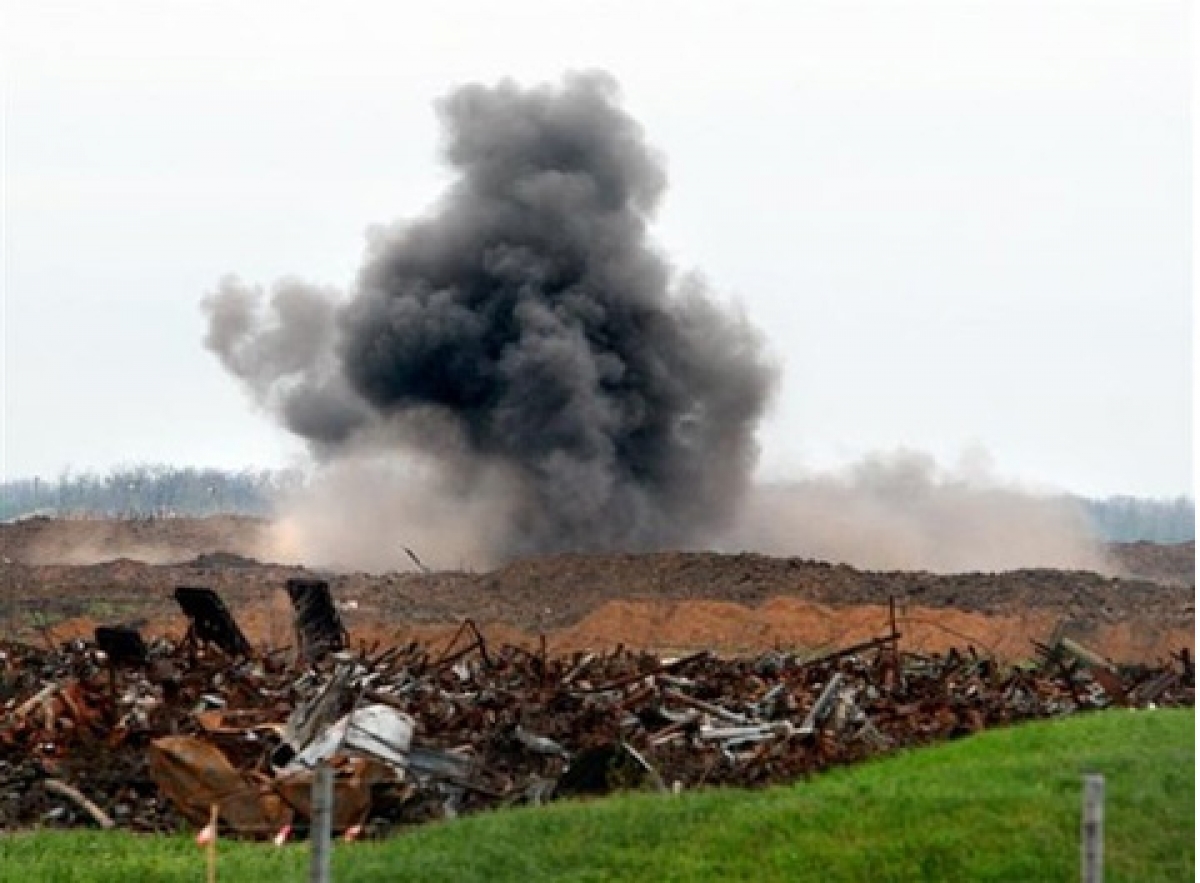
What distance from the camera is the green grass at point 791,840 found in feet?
53.0

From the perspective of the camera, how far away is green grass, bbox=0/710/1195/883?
53.0ft

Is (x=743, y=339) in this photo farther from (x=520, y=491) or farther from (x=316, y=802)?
(x=316, y=802)

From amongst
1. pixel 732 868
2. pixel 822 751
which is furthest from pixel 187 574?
pixel 732 868

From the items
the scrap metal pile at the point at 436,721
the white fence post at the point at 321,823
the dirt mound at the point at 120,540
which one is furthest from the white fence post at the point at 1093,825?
the dirt mound at the point at 120,540

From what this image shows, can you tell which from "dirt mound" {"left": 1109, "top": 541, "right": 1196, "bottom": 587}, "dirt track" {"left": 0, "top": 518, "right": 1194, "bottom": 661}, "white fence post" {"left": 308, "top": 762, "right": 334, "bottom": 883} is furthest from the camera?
"dirt mound" {"left": 1109, "top": 541, "right": 1196, "bottom": 587}

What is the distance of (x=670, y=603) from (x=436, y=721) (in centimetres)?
2531

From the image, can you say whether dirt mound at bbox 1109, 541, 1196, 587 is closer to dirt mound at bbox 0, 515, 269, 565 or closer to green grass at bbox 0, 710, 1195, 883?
dirt mound at bbox 0, 515, 269, 565

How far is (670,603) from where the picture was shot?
161 feet

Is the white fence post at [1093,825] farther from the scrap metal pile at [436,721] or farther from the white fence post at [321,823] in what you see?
the scrap metal pile at [436,721]

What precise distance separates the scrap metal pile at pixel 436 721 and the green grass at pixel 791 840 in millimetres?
1347

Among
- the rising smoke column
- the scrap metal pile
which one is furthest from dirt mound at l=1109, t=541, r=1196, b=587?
the scrap metal pile

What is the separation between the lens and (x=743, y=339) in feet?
219

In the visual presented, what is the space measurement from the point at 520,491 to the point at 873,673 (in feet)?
126

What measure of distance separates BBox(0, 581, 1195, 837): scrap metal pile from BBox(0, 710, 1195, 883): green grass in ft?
4.42
